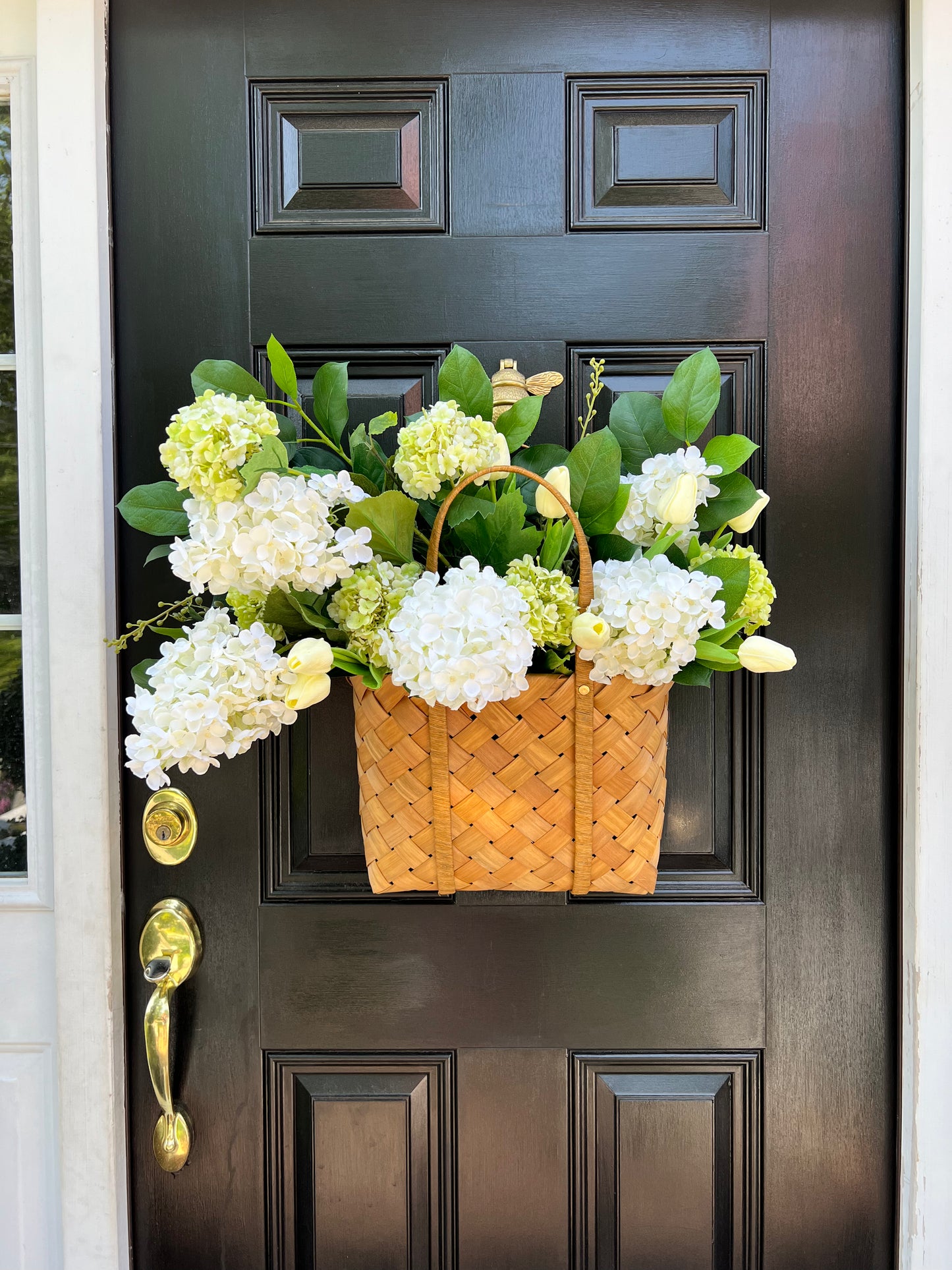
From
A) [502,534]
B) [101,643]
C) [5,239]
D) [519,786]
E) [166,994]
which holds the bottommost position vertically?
[166,994]

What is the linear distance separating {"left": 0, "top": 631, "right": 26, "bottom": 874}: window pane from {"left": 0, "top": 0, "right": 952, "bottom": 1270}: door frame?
7 centimetres

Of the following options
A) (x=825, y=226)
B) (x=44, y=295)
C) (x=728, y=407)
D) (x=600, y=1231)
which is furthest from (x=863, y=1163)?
(x=44, y=295)

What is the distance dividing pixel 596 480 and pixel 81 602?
1.96ft

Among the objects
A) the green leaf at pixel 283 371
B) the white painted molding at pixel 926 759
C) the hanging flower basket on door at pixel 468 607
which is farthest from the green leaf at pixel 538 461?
the white painted molding at pixel 926 759

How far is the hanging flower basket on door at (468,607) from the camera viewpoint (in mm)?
574

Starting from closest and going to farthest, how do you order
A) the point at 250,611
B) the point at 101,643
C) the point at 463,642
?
the point at 463,642, the point at 250,611, the point at 101,643

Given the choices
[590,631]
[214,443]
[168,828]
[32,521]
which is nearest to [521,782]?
[590,631]

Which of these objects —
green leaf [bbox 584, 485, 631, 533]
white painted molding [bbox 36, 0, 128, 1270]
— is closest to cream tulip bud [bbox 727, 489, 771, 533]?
green leaf [bbox 584, 485, 631, 533]

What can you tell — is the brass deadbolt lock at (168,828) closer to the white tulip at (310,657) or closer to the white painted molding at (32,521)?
the white painted molding at (32,521)

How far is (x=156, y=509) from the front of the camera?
2.18 ft

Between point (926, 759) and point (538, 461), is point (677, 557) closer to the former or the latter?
point (538, 461)

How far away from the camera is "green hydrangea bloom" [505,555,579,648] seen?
585 mm

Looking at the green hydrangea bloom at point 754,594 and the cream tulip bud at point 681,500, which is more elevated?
the cream tulip bud at point 681,500

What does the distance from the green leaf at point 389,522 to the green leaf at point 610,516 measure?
146 mm
